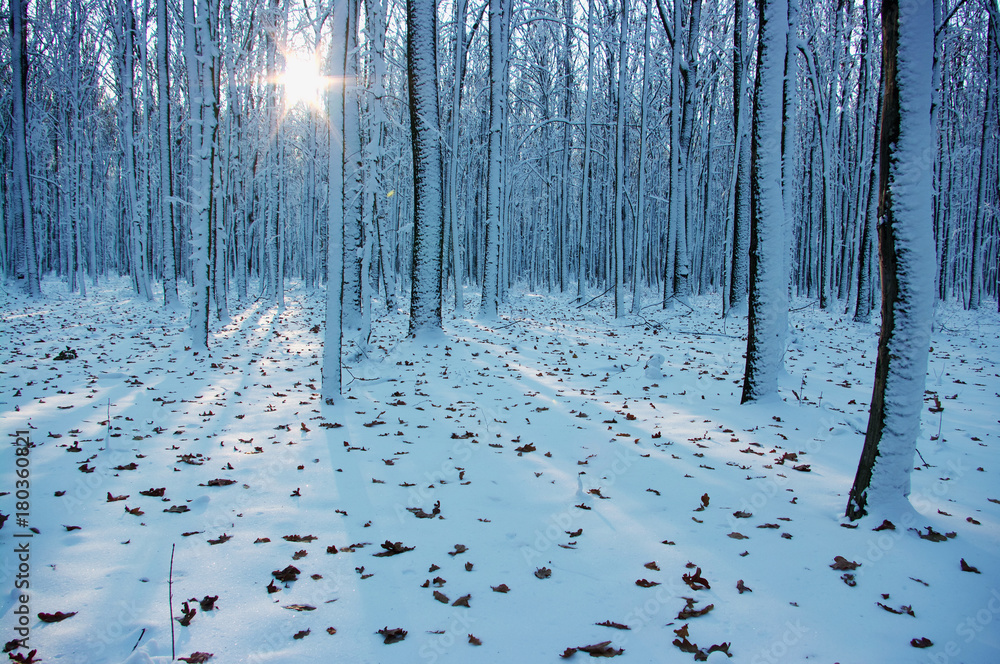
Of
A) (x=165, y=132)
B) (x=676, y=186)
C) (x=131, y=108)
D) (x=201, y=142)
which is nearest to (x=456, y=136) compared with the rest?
(x=676, y=186)

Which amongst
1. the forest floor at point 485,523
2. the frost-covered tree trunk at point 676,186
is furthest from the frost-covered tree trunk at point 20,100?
the frost-covered tree trunk at point 676,186

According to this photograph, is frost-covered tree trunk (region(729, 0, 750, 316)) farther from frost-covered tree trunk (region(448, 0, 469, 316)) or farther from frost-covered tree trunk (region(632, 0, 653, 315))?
frost-covered tree trunk (region(448, 0, 469, 316))

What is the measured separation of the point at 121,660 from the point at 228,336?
10.3 meters

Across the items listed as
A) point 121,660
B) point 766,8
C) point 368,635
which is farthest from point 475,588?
point 766,8

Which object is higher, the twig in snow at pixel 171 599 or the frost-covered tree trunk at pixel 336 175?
the frost-covered tree trunk at pixel 336 175

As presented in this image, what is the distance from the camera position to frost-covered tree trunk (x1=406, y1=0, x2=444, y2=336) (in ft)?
29.6

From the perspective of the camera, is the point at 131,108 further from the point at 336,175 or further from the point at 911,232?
the point at 911,232

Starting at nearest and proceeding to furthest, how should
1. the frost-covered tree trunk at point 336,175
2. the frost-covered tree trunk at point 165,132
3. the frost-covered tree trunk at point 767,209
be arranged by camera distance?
1. the frost-covered tree trunk at point 767,209
2. the frost-covered tree trunk at point 336,175
3. the frost-covered tree trunk at point 165,132

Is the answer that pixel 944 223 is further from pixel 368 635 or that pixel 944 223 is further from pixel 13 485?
pixel 13 485

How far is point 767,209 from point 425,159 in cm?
590

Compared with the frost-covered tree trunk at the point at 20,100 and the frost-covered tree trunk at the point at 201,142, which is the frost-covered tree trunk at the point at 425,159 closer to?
the frost-covered tree trunk at the point at 201,142

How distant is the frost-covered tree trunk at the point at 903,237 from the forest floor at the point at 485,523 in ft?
1.92

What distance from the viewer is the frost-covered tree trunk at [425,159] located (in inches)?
356

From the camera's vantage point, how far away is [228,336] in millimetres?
11273
